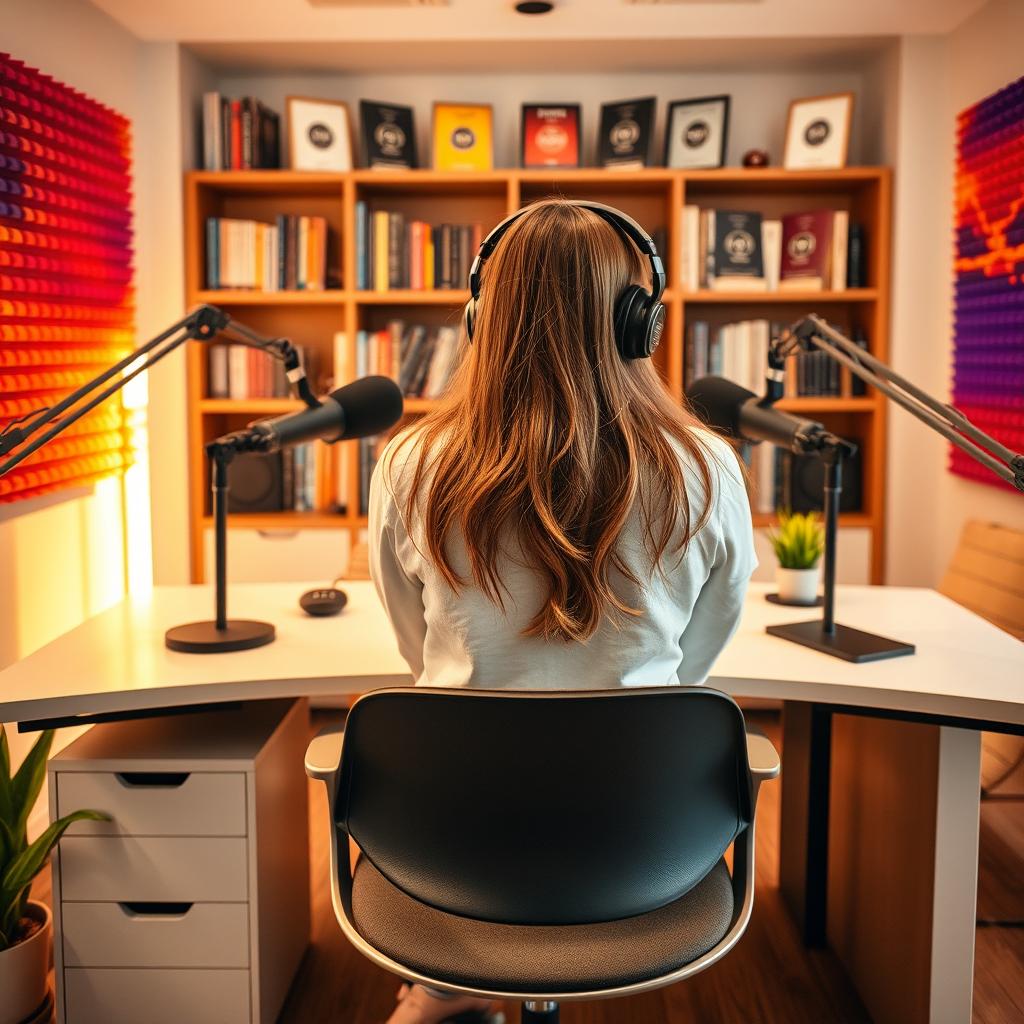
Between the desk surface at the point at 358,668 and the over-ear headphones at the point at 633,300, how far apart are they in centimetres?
59

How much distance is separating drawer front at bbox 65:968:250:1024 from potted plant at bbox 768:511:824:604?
1238 mm

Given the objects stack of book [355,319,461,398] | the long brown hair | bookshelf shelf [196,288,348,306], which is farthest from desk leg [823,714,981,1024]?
bookshelf shelf [196,288,348,306]

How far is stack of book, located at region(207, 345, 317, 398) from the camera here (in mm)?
3736

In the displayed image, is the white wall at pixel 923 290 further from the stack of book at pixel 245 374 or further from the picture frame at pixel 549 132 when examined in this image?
the stack of book at pixel 245 374

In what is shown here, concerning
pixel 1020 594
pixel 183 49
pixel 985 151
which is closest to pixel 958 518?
pixel 1020 594

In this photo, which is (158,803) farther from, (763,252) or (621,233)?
(763,252)

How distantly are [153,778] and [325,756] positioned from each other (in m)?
0.72

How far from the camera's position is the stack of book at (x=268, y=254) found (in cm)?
365

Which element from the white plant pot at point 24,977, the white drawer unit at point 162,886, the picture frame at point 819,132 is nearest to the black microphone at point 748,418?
the white drawer unit at point 162,886

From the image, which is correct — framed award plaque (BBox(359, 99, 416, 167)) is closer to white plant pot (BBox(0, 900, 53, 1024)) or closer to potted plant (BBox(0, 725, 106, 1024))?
potted plant (BBox(0, 725, 106, 1024))

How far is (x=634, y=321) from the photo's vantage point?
4.02ft

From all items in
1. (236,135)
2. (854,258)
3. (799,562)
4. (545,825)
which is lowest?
(545,825)

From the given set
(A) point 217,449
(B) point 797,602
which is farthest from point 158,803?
(B) point 797,602

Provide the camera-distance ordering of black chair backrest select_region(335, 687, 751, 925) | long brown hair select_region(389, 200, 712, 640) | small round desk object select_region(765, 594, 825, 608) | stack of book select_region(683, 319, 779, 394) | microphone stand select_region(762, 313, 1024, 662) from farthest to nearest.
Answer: stack of book select_region(683, 319, 779, 394) → small round desk object select_region(765, 594, 825, 608) → microphone stand select_region(762, 313, 1024, 662) → long brown hair select_region(389, 200, 712, 640) → black chair backrest select_region(335, 687, 751, 925)
